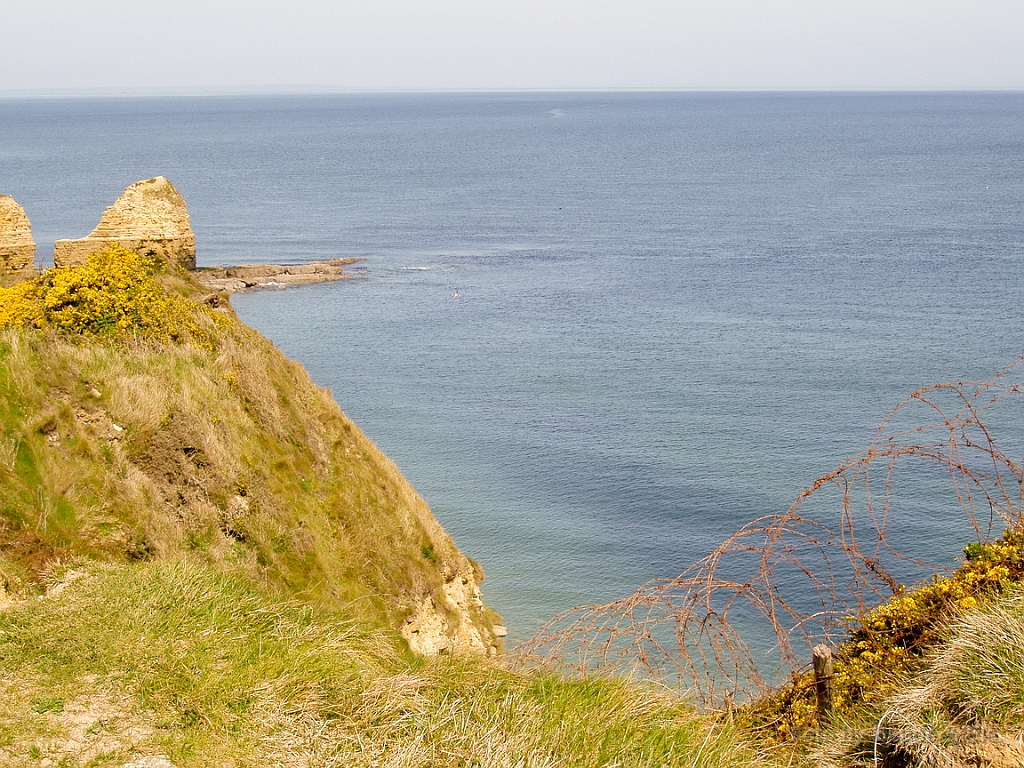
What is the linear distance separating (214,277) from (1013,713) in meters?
74.6

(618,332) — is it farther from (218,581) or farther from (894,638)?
(894,638)

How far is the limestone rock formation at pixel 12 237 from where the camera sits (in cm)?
2438

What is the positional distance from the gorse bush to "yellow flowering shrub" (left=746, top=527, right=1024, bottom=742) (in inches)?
459

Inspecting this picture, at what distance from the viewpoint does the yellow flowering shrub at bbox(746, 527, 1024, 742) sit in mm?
7695

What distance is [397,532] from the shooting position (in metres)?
18.0

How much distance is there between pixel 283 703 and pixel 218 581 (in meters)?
2.65

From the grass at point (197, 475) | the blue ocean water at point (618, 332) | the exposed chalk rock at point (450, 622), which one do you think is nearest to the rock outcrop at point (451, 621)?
the exposed chalk rock at point (450, 622)

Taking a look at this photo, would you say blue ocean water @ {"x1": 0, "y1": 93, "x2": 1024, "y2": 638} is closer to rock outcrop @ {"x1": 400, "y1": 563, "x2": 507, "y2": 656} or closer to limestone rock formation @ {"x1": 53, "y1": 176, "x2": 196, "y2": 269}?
rock outcrop @ {"x1": 400, "y1": 563, "x2": 507, "y2": 656}

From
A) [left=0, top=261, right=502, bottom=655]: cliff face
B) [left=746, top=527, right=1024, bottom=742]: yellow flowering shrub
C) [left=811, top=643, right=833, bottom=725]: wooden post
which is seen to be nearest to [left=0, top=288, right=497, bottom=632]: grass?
[left=0, top=261, right=502, bottom=655]: cliff face

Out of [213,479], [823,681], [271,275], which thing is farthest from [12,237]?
[271,275]

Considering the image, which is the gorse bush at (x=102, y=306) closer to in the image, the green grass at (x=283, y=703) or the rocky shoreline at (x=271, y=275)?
the green grass at (x=283, y=703)

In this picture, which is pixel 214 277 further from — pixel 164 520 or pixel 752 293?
pixel 164 520

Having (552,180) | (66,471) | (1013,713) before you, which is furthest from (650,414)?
(552,180)

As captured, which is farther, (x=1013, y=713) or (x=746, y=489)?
(x=746, y=489)
